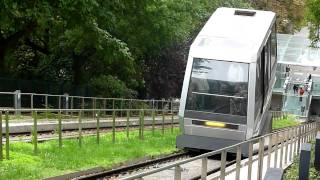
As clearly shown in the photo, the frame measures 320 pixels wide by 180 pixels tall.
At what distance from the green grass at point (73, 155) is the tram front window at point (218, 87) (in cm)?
213

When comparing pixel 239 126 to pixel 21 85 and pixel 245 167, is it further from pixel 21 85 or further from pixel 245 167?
pixel 21 85

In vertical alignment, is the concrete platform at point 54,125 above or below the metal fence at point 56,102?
below

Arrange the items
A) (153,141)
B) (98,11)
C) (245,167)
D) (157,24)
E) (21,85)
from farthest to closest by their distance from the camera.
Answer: (157,24), (21,85), (98,11), (153,141), (245,167)

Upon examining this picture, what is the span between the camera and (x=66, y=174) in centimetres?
1177

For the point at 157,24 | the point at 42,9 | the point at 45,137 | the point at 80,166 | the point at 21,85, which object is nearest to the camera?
the point at 80,166

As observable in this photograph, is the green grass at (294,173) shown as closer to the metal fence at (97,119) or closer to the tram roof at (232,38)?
the tram roof at (232,38)

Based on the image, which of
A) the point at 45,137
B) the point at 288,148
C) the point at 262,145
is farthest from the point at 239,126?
the point at 45,137

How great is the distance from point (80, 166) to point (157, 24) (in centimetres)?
2184

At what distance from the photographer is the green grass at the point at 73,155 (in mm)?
11530

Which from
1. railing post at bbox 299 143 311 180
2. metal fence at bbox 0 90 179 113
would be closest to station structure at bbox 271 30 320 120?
metal fence at bbox 0 90 179 113

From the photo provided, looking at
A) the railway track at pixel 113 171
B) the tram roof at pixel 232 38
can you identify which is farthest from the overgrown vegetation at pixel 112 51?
the railway track at pixel 113 171

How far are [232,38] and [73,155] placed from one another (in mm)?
6352

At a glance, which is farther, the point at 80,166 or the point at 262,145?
the point at 80,166

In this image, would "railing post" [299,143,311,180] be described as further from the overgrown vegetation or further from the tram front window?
the overgrown vegetation
